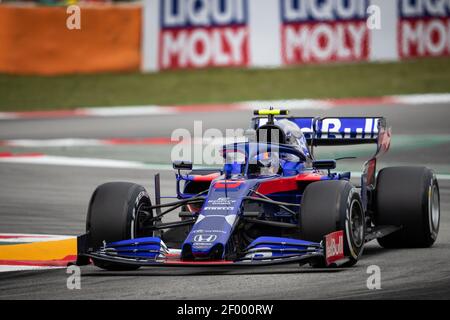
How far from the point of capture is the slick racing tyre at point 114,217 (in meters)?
10.6

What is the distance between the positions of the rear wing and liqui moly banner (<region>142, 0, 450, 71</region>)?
14430mm

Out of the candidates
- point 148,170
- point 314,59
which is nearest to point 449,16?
point 314,59

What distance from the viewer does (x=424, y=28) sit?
1080 inches

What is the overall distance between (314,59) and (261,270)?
18.0 meters

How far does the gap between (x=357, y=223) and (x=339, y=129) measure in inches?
94.4

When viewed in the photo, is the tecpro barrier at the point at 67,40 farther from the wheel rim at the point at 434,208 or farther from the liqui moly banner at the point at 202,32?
the wheel rim at the point at 434,208

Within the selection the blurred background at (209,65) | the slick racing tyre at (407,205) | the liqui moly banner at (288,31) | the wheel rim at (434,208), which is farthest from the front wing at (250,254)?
the liqui moly banner at (288,31)

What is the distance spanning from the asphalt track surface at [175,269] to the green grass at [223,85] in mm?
3739

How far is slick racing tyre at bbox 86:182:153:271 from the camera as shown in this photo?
34.6 ft

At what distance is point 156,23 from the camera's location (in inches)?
1114

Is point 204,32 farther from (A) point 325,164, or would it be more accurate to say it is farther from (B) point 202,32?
(A) point 325,164

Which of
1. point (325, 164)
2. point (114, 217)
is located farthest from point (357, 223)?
point (114, 217)

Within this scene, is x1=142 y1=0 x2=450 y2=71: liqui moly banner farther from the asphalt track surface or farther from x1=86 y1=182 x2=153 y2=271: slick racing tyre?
x1=86 y1=182 x2=153 y2=271: slick racing tyre
